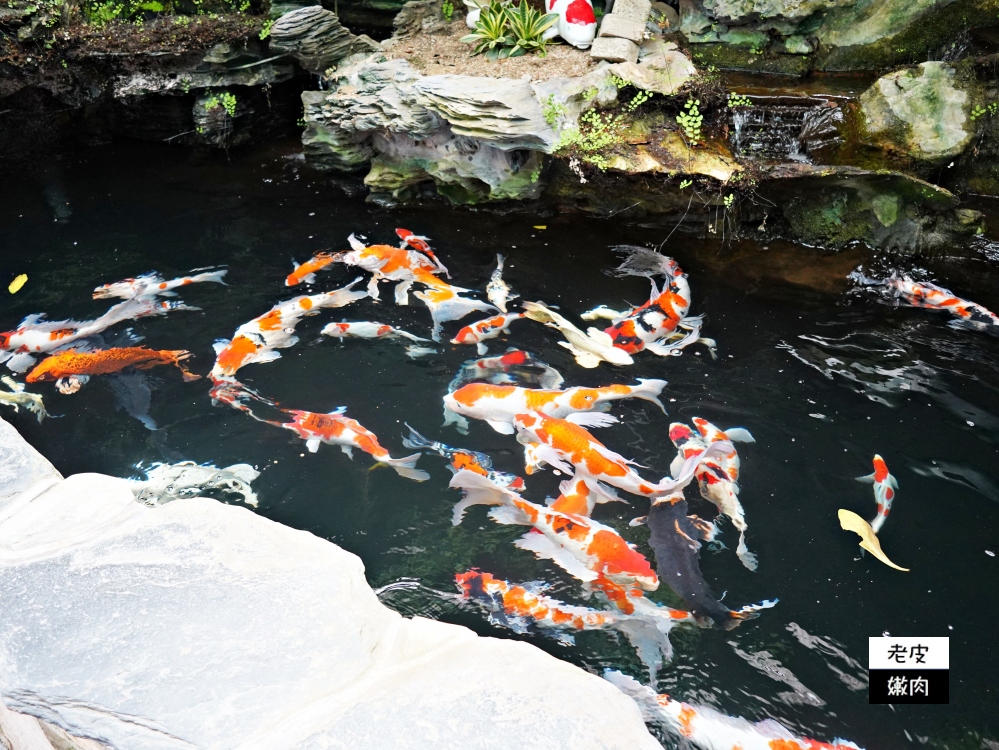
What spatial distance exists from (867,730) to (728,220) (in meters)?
4.09

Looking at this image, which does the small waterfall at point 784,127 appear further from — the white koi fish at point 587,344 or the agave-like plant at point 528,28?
the white koi fish at point 587,344

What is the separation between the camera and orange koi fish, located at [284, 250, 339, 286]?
5965mm

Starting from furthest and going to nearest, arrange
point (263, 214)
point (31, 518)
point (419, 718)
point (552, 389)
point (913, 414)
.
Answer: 1. point (263, 214)
2. point (552, 389)
3. point (913, 414)
4. point (31, 518)
5. point (419, 718)

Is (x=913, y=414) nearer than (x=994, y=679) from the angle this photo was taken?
No

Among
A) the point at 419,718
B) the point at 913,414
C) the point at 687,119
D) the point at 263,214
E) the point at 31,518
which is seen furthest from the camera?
the point at 263,214

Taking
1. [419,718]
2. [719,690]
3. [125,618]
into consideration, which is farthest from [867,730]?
[125,618]

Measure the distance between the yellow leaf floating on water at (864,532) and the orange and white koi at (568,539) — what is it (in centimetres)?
110

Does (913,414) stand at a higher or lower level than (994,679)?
higher

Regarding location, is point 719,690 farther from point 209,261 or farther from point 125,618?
point 209,261

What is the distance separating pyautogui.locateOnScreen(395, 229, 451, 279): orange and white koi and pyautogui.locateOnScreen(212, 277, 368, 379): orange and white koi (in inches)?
27.0

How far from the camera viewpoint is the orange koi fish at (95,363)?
5102mm

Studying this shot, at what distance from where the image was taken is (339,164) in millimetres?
7262

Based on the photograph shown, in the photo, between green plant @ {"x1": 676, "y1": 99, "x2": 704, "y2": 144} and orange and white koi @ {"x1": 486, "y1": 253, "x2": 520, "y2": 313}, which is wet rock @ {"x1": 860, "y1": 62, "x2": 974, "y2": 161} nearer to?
green plant @ {"x1": 676, "y1": 99, "x2": 704, "y2": 144}

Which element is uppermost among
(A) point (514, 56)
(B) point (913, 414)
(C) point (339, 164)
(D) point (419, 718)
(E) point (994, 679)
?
(A) point (514, 56)
